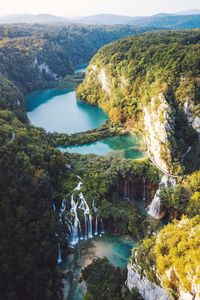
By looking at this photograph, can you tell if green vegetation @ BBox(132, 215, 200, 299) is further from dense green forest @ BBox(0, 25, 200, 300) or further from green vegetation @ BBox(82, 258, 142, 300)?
green vegetation @ BBox(82, 258, 142, 300)

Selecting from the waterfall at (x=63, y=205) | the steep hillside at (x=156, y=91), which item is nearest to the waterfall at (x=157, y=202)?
the steep hillside at (x=156, y=91)

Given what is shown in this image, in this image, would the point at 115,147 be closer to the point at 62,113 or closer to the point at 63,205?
the point at 63,205

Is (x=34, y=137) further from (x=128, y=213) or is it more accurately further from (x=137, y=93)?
(x=137, y=93)

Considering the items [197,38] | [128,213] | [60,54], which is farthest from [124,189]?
[60,54]

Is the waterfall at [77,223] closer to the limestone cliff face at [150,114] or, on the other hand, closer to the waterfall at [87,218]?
the waterfall at [87,218]

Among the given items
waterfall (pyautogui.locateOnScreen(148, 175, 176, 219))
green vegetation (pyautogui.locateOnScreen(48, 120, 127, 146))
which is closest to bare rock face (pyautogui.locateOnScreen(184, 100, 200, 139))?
waterfall (pyautogui.locateOnScreen(148, 175, 176, 219))

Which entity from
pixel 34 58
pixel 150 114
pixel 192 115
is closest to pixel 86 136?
pixel 150 114
